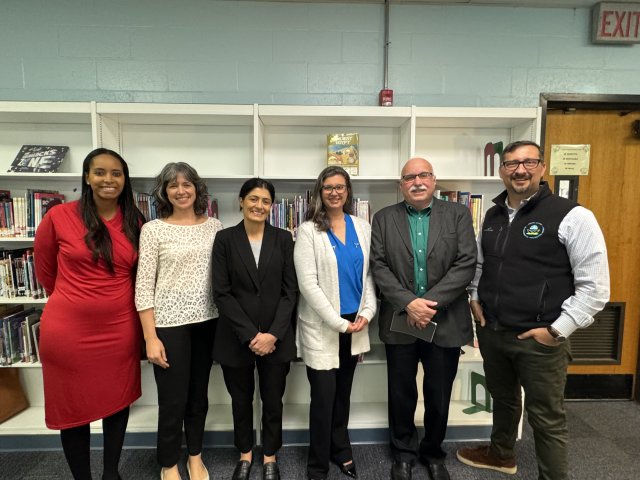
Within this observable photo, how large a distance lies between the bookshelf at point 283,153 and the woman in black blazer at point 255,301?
457mm

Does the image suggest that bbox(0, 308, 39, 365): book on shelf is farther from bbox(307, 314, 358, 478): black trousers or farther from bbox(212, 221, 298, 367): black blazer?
bbox(307, 314, 358, 478): black trousers

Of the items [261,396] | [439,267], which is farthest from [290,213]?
[261,396]

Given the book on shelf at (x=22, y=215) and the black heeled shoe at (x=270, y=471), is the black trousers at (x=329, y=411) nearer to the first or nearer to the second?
the black heeled shoe at (x=270, y=471)

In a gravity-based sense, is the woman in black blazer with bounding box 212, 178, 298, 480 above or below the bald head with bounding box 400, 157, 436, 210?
below

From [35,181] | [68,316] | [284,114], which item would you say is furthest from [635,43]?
[35,181]

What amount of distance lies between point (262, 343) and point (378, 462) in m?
1.07

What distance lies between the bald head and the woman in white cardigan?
291 mm

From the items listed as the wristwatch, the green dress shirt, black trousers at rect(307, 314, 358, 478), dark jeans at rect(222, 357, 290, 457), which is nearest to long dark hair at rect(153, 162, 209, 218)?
dark jeans at rect(222, 357, 290, 457)

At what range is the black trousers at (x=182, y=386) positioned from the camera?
1644 mm

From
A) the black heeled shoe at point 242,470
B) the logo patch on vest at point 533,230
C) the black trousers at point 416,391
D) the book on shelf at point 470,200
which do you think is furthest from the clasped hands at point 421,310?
the black heeled shoe at point 242,470

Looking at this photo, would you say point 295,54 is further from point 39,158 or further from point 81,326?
point 81,326

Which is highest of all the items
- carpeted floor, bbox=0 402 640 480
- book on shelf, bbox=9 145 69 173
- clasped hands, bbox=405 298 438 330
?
book on shelf, bbox=9 145 69 173

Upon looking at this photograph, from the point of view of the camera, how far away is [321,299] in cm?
163

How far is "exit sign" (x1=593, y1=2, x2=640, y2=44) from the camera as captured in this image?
2.28m
